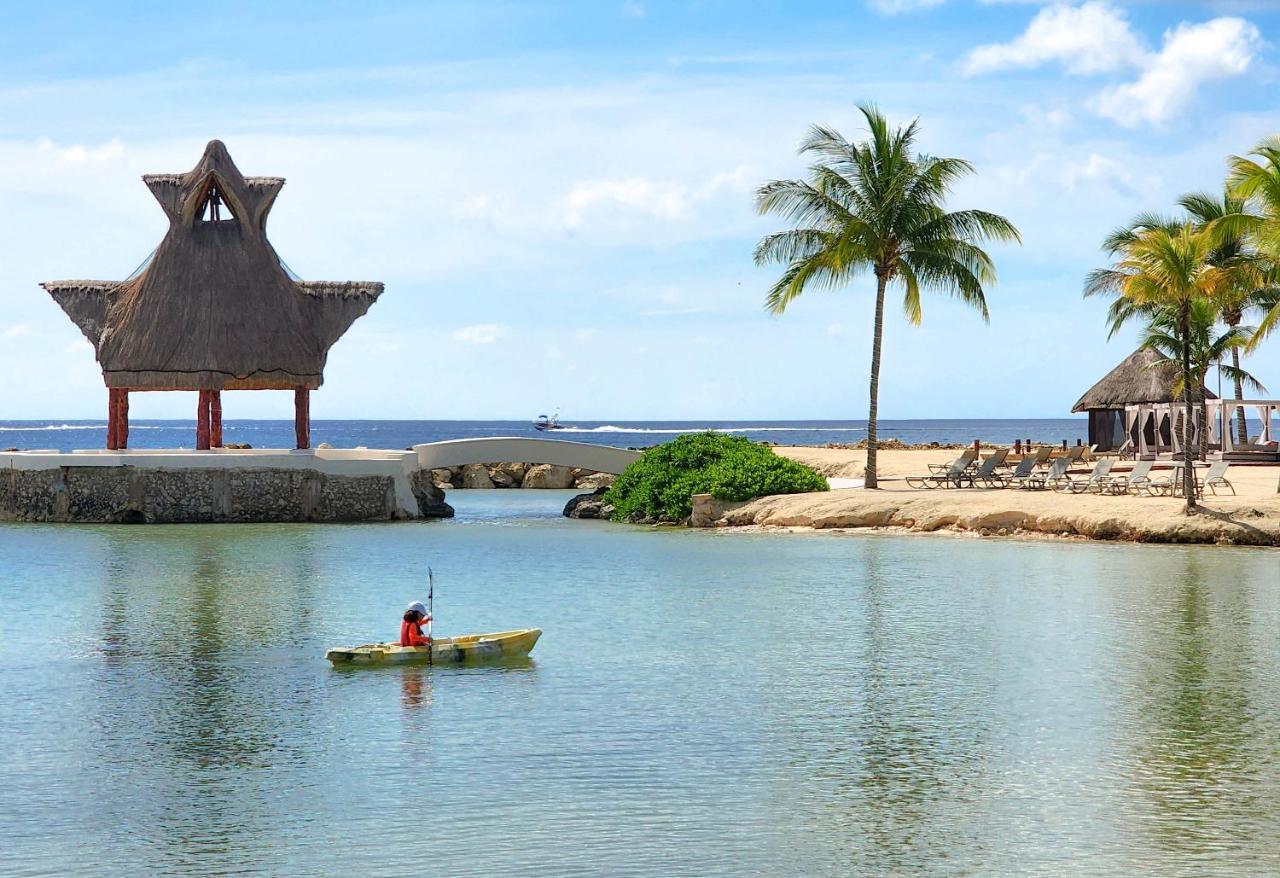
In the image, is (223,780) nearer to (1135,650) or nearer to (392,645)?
(392,645)

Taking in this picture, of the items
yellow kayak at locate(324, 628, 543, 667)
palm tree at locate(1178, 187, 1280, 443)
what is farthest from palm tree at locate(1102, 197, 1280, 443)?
yellow kayak at locate(324, 628, 543, 667)

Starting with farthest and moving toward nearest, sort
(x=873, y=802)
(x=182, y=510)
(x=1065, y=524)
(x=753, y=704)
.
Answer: (x=182, y=510), (x=1065, y=524), (x=753, y=704), (x=873, y=802)

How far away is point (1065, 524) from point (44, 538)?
2155 centimetres

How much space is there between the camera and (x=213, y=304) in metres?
36.9

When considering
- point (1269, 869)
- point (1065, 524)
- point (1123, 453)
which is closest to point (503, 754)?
point (1269, 869)

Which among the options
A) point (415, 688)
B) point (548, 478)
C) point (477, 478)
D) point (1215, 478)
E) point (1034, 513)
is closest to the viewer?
point (415, 688)

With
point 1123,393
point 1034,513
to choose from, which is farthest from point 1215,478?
point 1123,393

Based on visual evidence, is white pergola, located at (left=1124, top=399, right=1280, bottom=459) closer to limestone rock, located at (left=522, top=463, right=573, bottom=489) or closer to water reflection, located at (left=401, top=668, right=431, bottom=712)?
limestone rock, located at (left=522, top=463, right=573, bottom=489)

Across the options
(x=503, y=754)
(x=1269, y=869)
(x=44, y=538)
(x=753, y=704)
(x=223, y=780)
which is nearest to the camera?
(x=1269, y=869)

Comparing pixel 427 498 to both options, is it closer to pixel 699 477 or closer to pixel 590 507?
pixel 590 507

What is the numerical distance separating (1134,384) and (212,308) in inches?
1157

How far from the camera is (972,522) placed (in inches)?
1207

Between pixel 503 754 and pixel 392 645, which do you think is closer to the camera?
pixel 503 754

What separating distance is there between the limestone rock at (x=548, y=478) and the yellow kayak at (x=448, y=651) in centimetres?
4064
